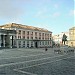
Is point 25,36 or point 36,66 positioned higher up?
point 25,36

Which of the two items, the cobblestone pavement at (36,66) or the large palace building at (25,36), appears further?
the large palace building at (25,36)

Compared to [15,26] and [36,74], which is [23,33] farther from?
[36,74]

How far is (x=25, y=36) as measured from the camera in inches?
3145

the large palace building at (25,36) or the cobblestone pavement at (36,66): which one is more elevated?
the large palace building at (25,36)

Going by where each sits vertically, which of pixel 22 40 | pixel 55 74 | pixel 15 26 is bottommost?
pixel 55 74

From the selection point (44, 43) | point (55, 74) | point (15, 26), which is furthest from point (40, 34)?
point (55, 74)

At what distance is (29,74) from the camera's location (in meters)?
12.8

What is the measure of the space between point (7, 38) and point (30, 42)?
1830 cm

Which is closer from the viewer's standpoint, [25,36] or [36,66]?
[36,66]

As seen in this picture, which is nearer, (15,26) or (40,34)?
(15,26)

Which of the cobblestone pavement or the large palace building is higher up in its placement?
the large palace building

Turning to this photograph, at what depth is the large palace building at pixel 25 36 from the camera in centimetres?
6992

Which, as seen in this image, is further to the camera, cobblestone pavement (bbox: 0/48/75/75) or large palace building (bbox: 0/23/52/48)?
large palace building (bbox: 0/23/52/48)

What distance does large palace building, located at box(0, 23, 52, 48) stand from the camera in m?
69.9
